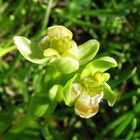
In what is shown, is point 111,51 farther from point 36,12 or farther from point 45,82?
point 45,82

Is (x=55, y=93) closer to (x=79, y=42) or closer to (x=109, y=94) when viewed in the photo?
(x=109, y=94)

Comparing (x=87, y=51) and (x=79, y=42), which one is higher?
(x=87, y=51)

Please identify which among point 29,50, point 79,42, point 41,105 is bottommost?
point 79,42

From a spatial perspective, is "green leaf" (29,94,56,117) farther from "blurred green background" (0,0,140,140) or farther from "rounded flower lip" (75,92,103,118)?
"blurred green background" (0,0,140,140)

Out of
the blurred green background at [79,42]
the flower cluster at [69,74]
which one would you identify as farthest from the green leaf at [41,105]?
the blurred green background at [79,42]

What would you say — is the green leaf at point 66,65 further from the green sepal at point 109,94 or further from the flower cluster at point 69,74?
the green sepal at point 109,94

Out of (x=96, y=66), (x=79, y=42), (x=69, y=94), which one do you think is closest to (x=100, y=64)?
(x=96, y=66)

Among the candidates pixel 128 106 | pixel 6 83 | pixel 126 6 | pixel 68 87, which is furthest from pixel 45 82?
pixel 126 6
